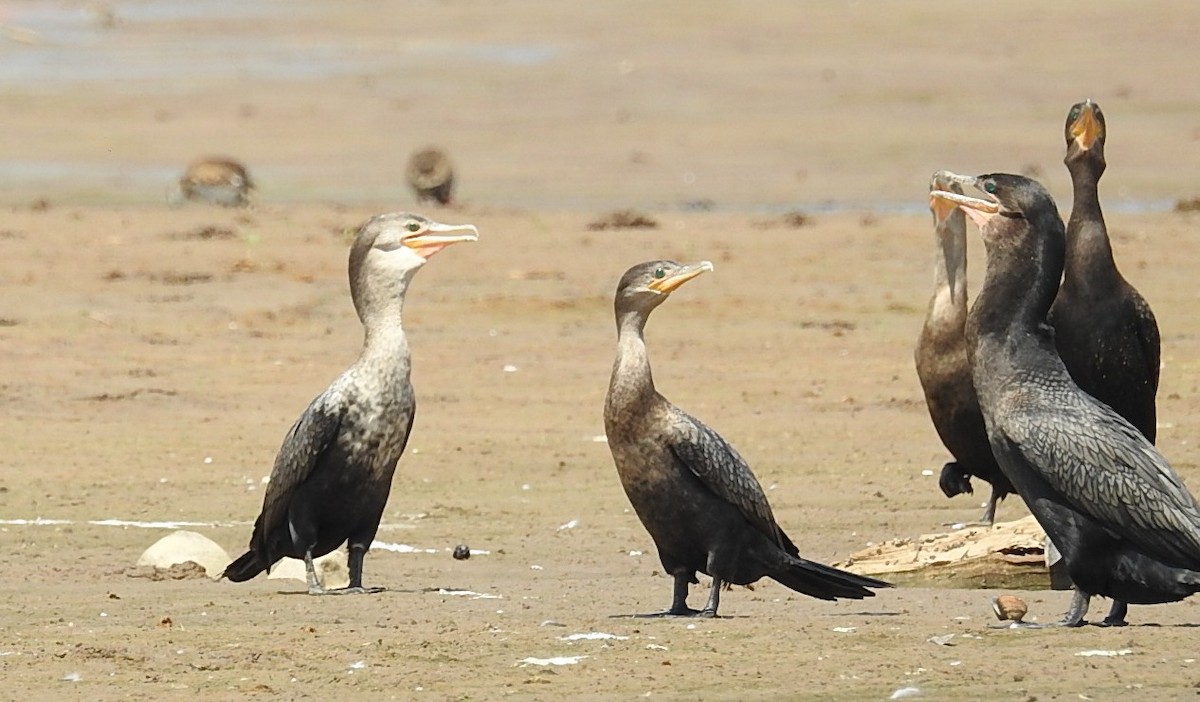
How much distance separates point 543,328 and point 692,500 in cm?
825

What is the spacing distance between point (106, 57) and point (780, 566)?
113ft

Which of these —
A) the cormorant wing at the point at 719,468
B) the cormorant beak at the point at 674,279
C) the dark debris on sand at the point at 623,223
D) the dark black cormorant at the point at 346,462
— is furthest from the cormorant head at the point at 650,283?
the dark debris on sand at the point at 623,223

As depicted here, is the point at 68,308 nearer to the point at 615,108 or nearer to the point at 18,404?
the point at 18,404

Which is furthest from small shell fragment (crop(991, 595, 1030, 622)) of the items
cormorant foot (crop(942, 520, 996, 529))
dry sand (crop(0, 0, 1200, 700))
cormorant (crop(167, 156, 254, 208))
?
cormorant (crop(167, 156, 254, 208))

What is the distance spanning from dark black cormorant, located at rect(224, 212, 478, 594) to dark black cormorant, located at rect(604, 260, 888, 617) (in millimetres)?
987

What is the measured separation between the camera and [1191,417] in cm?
1331

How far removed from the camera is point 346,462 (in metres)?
8.94

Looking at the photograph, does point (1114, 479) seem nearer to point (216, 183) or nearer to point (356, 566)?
point (356, 566)

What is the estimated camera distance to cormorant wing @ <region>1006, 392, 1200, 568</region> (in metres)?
7.22

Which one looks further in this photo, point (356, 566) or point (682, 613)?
point (356, 566)

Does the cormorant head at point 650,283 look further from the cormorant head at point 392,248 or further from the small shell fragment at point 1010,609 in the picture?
the small shell fragment at point 1010,609

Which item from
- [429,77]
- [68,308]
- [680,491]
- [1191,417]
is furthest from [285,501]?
[429,77]

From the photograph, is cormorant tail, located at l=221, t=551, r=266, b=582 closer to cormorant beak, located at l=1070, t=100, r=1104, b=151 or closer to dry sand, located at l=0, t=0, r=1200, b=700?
dry sand, located at l=0, t=0, r=1200, b=700

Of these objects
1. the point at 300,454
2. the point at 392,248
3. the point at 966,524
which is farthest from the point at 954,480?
the point at 300,454
